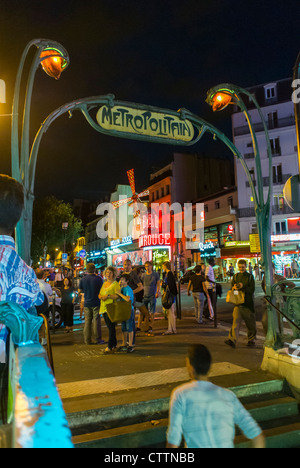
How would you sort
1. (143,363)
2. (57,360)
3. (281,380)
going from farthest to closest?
1. (57,360)
2. (143,363)
3. (281,380)

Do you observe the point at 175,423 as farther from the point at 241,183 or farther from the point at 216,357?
the point at 241,183

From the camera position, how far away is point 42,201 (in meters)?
37.7

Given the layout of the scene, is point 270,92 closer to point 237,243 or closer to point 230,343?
point 237,243

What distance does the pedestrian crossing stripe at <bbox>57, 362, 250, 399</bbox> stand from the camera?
484 cm

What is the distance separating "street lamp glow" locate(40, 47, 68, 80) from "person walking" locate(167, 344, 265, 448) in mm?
5348

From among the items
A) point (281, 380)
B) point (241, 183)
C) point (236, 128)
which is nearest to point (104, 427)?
point (281, 380)

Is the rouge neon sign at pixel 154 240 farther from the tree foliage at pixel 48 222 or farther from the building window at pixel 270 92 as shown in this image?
the building window at pixel 270 92

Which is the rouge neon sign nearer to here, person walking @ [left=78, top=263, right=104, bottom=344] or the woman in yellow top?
person walking @ [left=78, top=263, right=104, bottom=344]

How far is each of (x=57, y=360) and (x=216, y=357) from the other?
123 inches

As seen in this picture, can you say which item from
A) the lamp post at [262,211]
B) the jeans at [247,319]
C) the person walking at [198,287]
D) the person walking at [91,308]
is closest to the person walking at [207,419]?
the lamp post at [262,211]

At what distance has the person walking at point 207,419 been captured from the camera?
237 cm

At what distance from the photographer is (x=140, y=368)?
6.04 m

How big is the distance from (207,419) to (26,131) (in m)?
4.52

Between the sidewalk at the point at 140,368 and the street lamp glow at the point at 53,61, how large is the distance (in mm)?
4988
